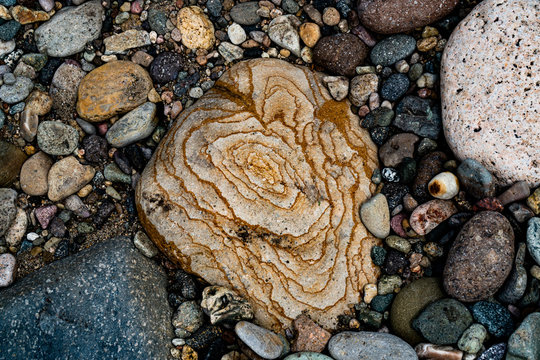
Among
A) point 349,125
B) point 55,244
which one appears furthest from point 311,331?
point 55,244

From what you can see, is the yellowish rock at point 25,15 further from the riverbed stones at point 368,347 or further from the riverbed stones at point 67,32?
the riverbed stones at point 368,347

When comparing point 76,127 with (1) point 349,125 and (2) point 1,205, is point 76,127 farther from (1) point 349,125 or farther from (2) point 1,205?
(1) point 349,125

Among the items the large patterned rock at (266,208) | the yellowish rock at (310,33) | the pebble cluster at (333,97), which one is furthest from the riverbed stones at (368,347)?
the yellowish rock at (310,33)

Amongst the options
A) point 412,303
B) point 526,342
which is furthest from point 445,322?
point 526,342

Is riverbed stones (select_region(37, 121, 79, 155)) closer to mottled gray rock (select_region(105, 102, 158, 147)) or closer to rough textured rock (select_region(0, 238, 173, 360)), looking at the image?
mottled gray rock (select_region(105, 102, 158, 147))

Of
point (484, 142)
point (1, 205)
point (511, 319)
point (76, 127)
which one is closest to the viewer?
point (511, 319)

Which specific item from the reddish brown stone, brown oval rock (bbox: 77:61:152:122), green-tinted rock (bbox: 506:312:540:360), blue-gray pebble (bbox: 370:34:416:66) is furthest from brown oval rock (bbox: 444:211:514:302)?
brown oval rock (bbox: 77:61:152:122)

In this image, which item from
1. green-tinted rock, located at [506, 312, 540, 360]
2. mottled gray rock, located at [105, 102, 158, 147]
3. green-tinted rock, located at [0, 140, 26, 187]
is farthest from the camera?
mottled gray rock, located at [105, 102, 158, 147]
